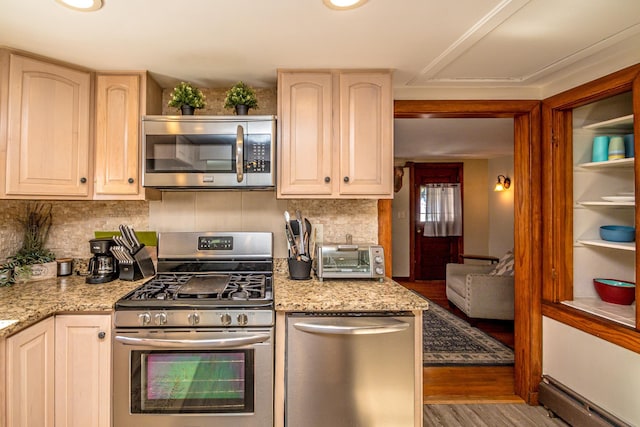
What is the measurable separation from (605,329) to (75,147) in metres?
3.15

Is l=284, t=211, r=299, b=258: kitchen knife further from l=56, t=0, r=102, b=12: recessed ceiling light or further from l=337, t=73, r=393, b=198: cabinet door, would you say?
l=56, t=0, r=102, b=12: recessed ceiling light

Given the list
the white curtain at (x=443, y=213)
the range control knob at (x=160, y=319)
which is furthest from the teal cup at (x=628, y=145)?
the white curtain at (x=443, y=213)

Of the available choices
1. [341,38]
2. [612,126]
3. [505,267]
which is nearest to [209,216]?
[341,38]

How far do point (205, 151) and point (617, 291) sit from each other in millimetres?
2624

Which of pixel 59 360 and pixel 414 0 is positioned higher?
pixel 414 0

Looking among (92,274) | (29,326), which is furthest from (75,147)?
(29,326)

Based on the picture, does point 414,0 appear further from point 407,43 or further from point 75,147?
point 75,147

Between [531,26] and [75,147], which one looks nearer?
[531,26]

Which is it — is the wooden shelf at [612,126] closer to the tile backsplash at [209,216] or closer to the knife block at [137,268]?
the tile backsplash at [209,216]

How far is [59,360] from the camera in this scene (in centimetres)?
149

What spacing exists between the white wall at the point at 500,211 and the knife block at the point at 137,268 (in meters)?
5.34

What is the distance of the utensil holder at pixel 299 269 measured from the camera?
1.93 metres

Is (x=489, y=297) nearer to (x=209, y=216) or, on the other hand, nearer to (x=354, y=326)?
(x=354, y=326)

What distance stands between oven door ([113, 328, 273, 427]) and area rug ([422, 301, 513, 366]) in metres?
1.84
